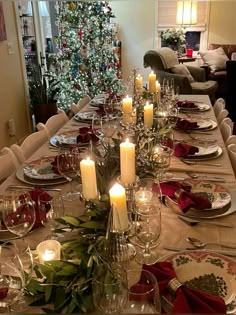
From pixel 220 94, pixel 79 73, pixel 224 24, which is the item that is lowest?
pixel 220 94

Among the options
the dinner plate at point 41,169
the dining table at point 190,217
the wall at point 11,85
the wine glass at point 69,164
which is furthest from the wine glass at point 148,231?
the wall at point 11,85

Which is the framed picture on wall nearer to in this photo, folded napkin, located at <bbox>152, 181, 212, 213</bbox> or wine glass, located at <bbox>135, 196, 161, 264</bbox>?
folded napkin, located at <bbox>152, 181, 212, 213</bbox>

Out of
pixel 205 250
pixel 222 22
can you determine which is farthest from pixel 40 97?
pixel 222 22

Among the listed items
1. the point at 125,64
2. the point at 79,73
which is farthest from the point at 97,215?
the point at 125,64

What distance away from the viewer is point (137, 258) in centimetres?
88

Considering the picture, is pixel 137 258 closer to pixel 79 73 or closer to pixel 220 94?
pixel 79 73

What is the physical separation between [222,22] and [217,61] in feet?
3.15

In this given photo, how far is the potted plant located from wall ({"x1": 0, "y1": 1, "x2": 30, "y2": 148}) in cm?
13

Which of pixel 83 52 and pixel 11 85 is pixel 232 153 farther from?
pixel 83 52

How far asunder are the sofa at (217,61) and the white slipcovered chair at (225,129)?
3.51 meters

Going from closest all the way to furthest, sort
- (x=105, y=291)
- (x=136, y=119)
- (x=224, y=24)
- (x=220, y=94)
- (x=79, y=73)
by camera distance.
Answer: (x=105, y=291)
(x=136, y=119)
(x=79, y=73)
(x=220, y=94)
(x=224, y=24)

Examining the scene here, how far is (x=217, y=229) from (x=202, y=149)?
2.21 feet

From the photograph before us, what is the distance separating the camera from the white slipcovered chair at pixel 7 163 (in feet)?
4.91

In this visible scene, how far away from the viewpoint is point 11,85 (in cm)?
350
